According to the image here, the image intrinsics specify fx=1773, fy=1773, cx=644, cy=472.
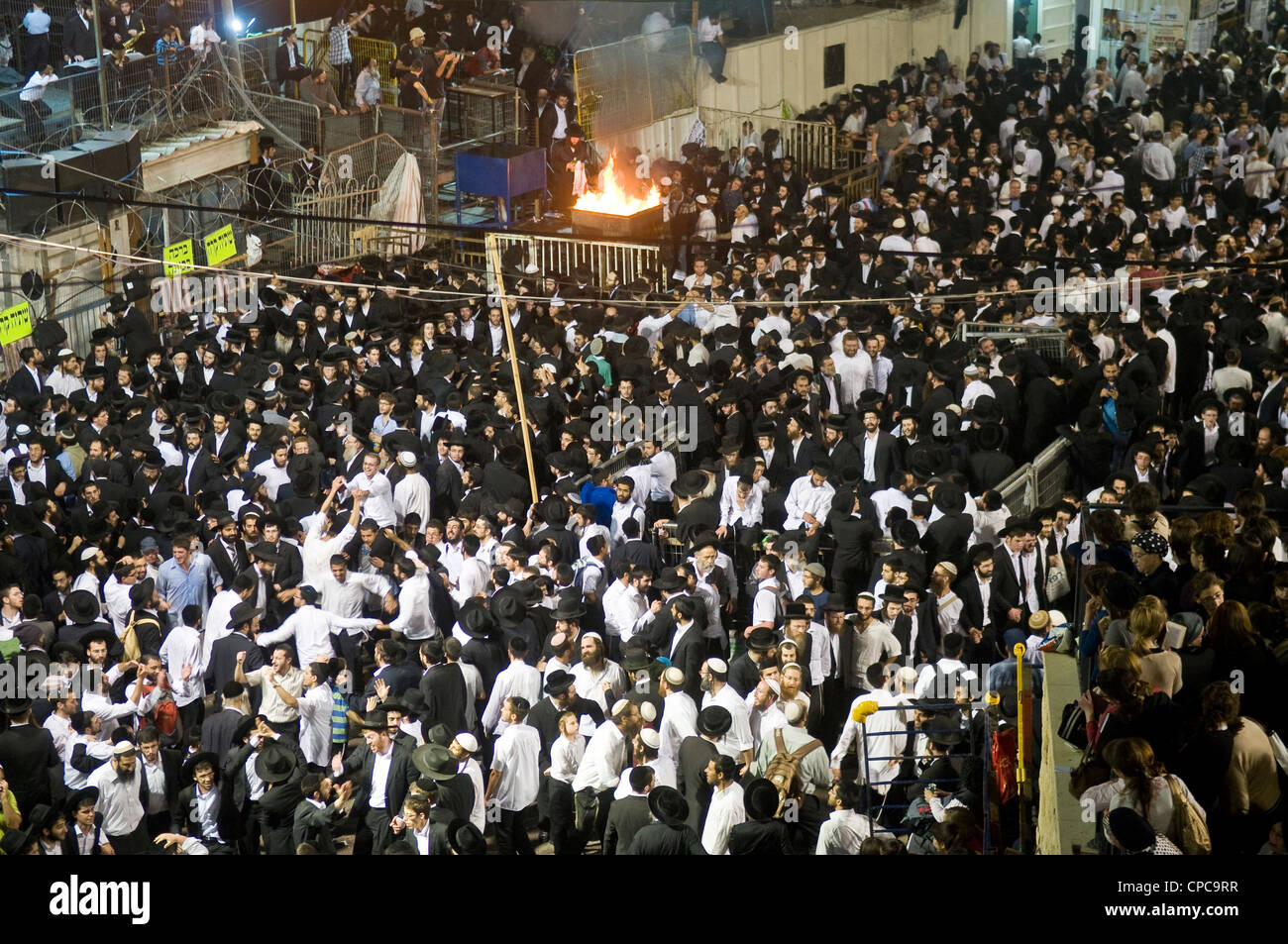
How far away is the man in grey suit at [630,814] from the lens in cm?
934

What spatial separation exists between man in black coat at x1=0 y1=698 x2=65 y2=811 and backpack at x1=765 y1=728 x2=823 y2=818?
157 inches

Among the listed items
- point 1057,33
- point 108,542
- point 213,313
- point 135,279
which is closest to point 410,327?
point 213,313

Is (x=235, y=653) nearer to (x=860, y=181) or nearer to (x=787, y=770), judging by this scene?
(x=787, y=770)

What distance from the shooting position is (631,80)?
24.2 metres

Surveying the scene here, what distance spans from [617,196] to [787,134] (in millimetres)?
4369

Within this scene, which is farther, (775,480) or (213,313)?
(213,313)

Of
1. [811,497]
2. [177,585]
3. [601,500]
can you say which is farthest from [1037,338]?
[177,585]

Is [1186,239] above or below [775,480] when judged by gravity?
above

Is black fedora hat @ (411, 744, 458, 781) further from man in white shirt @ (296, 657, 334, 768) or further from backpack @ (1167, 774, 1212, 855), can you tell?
backpack @ (1167, 774, 1212, 855)

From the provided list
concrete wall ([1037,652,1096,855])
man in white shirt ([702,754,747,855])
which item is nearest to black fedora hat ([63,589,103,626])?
man in white shirt ([702,754,747,855])

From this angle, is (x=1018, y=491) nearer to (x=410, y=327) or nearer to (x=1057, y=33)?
(x=410, y=327)

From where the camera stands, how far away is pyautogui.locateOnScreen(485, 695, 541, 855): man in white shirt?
33.2 ft

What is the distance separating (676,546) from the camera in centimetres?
1314

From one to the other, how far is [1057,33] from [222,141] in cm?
1349
